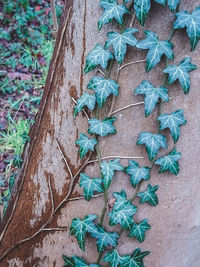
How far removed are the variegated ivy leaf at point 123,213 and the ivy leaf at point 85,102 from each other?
30cm

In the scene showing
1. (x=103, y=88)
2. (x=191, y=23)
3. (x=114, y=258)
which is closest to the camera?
(x=191, y=23)

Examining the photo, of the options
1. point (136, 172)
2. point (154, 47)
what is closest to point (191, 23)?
point (154, 47)

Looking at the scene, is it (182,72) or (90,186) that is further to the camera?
(90,186)

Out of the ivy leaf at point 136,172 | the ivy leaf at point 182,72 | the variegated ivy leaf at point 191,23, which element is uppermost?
the variegated ivy leaf at point 191,23

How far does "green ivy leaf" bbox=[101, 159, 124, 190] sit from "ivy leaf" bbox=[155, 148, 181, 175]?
0.39 ft

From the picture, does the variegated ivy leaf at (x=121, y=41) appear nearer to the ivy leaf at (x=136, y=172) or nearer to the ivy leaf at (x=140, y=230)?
the ivy leaf at (x=136, y=172)

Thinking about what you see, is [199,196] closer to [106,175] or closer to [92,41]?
[106,175]

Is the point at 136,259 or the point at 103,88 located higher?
the point at 103,88

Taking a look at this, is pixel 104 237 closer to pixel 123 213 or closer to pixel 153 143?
pixel 123 213

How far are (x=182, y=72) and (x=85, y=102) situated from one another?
290 mm

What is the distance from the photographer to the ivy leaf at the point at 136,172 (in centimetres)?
96

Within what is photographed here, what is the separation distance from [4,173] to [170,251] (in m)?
1.66

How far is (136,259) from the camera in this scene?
1041 millimetres

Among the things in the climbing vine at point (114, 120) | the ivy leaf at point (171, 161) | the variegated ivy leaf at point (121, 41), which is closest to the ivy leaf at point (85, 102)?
the climbing vine at point (114, 120)
